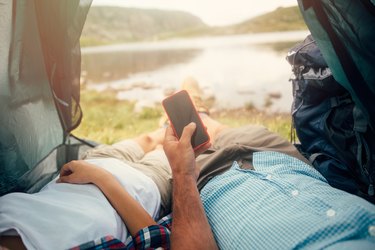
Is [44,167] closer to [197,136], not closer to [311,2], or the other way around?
[197,136]

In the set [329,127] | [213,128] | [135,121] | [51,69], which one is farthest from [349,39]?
[135,121]

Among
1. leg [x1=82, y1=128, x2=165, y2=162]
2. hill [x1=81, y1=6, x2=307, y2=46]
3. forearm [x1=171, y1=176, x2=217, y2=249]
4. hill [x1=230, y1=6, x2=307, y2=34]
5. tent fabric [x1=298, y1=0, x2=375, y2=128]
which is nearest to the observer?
tent fabric [x1=298, y1=0, x2=375, y2=128]

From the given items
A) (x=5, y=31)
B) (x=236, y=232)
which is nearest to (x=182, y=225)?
(x=236, y=232)

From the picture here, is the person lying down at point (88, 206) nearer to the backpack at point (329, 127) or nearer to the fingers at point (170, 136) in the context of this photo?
the fingers at point (170, 136)

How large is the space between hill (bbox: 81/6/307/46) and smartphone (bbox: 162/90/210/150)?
4355 cm

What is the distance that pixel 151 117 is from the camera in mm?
5344

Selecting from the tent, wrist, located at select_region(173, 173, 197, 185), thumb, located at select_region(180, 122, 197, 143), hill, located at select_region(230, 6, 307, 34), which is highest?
hill, located at select_region(230, 6, 307, 34)

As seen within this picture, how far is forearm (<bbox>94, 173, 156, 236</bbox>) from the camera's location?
3.96 ft

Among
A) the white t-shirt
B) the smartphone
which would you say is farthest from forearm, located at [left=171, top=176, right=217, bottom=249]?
the smartphone

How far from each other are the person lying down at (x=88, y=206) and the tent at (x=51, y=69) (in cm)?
32

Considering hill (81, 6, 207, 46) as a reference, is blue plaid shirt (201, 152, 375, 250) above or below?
below

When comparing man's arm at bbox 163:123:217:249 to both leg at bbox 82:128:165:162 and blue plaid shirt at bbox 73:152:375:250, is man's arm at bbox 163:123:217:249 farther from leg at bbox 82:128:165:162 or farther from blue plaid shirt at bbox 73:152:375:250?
leg at bbox 82:128:165:162

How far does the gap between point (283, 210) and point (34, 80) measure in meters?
1.49

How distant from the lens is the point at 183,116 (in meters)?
1.67
